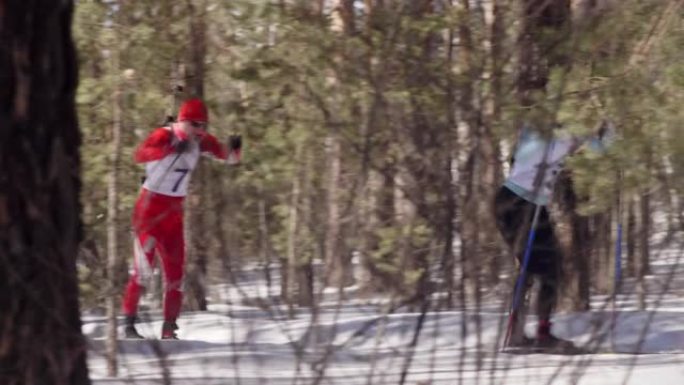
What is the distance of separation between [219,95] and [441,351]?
158 inches

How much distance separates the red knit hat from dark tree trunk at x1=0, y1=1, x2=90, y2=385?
4.52m

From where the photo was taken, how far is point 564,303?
11352 mm

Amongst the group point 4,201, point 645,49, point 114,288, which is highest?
point 645,49

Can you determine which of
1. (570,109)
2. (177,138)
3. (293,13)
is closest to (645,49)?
(570,109)

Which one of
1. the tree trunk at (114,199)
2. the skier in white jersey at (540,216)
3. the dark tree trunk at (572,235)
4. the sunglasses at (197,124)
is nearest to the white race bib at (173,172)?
the sunglasses at (197,124)

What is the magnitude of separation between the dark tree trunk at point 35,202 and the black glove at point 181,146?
4682 mm

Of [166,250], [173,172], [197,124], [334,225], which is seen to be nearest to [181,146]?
[197,124]

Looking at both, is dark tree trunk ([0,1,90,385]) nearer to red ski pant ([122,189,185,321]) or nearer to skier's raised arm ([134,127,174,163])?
red ski pant ([122,189,185,321])

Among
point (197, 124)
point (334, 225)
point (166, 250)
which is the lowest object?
point (166, 250)

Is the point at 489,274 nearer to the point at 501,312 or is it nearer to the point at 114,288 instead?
the point at 501,312

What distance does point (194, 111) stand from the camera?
9234 mm

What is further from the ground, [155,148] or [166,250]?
[155,148]

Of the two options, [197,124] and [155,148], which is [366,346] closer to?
[197,124]

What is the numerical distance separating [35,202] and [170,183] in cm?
492
